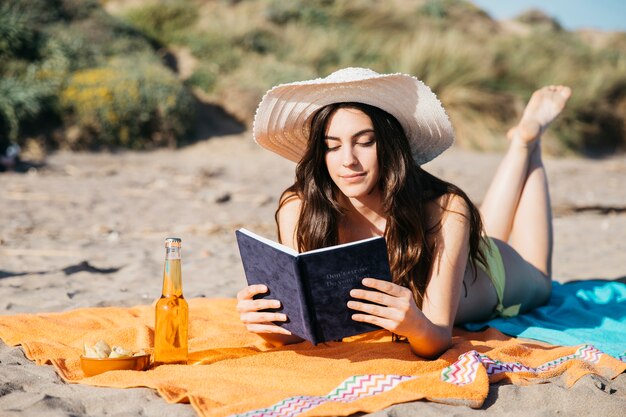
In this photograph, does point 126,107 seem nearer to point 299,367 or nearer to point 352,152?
point 352,152

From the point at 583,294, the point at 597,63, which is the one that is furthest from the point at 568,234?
the point at 597,63

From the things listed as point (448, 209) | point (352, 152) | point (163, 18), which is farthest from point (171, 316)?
point (163, 18)

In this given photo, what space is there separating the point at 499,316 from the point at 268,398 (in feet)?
6.50

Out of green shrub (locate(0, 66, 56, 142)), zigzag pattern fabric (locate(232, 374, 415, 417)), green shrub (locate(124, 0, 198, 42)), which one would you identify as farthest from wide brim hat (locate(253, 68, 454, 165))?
green shrub (locate(124, 0, 198, 42))

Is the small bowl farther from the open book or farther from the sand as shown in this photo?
the open book

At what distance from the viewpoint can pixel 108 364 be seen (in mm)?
2812

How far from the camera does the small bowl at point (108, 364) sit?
2.80 m

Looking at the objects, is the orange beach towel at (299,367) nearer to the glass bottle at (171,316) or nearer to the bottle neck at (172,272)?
the glass bottle at (171,316)

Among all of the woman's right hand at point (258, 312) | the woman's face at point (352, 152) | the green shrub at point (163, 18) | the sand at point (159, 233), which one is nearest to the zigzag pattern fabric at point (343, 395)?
the sand at point (159, 233)

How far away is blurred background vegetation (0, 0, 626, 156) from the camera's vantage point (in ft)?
37.1

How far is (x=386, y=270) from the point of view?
2.59m

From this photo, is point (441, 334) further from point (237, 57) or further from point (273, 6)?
point (273, 6)

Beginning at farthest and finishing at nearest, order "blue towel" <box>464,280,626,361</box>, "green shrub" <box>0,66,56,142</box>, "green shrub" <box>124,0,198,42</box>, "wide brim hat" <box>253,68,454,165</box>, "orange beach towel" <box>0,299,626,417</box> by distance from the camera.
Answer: "green shrub" <box>124,0,198,42</box> < "green shrub" <box>0,66,56,142</box> < "blue towel" <box>464,280,626,361</box> < "wide brim hat" <box>253,68,454,165</box> < "orange beach towel" <box>0,299,626,417</box>

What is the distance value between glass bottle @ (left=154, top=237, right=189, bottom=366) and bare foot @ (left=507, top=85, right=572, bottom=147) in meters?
2.61
